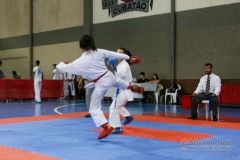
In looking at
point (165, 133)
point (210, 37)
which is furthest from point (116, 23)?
point (165, 133)

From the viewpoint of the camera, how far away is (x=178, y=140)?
496 cm

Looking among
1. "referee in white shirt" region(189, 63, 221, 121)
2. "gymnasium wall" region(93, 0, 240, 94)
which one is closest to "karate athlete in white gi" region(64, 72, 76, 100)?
"gymnasium wall" region(93, 0, 240, 94)

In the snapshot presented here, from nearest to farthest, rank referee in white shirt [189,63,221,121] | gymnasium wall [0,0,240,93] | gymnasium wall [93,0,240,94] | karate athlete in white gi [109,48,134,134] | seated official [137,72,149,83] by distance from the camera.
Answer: karate athlete in white gi [109,48,134,134] < referee in white shirt [189,63,221,121] < gymnasium wall [93,0,240,94] < gymnasium wall [0,0,240,93] < seated official [137,72,149,83]

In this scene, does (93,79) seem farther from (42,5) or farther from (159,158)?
(42,5)

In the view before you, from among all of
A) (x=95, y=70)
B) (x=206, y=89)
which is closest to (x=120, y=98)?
(x=95, y=70)

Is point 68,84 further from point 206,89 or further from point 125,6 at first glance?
point 206,89

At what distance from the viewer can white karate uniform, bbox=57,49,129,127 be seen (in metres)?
4.94

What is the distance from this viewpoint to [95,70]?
16.4ft

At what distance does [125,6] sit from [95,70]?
37.6 feet

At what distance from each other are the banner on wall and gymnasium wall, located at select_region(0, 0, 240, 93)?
0.19 metres

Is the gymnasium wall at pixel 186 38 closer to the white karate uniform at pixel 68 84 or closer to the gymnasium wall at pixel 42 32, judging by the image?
the white karate uniform at pixel 68 84

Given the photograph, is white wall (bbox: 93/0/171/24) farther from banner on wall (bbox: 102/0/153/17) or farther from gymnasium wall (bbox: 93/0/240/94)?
banner on wall (bbox: 102/0/153/17)

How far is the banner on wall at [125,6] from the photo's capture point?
15.2m

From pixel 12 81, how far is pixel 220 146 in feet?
39.1
